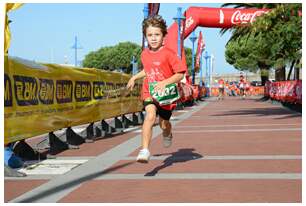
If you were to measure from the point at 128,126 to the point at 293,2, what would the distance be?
680 cm

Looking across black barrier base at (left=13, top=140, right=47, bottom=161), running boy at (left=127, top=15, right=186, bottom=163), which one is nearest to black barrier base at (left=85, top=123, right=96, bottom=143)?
black barrier base at (left=13, top=140, right=47, bottom=161)

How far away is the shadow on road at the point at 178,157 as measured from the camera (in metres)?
7.10

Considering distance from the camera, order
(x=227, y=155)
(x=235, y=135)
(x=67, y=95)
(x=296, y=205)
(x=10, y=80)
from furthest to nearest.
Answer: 1. (x=235, y=135)
2. (x=67, y=95)
3. (x=227, y=155)
4. (x=10, y=80)
5. (x=296, y=205)

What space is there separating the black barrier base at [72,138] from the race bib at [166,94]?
180 inches

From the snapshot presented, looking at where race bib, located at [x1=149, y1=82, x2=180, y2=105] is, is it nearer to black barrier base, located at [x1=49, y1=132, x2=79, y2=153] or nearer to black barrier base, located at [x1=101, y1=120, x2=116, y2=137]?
black barrier base, located at [x1=49, y1=132, x2=79, y2=153]

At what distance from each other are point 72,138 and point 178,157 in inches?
131

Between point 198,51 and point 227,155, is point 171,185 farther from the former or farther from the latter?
point 198,51

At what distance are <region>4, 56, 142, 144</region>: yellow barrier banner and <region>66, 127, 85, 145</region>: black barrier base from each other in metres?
0.19

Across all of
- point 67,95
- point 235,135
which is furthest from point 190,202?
point 235,135

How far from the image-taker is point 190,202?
5.02 meters

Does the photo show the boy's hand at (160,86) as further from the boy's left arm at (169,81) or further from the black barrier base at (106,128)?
the black barrier base at (106,128)

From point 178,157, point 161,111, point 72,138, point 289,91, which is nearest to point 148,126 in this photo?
point 161,111

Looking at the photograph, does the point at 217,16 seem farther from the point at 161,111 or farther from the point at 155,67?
the point at 155,67

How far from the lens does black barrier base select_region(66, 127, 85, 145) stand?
422 inches
